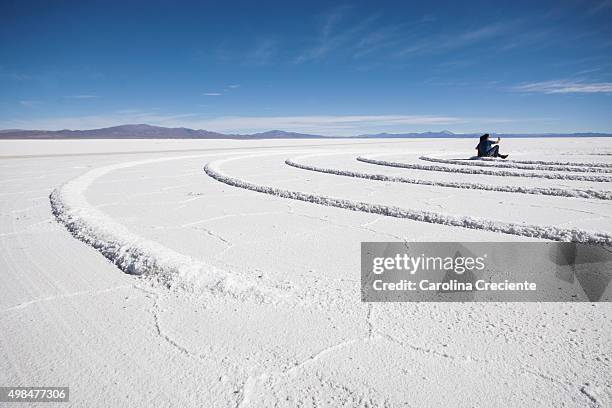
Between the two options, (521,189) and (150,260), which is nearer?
(150,260)

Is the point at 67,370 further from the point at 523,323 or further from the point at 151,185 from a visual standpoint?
the point at 151,185

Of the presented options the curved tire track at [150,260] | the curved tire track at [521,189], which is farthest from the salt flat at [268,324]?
the curved tire track at [521,189]

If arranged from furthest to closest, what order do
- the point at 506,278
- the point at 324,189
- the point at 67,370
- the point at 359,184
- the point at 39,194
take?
the point at 359,184, the point at 324,189, the point at 39,194, the point at 506,278, the point at 67,370

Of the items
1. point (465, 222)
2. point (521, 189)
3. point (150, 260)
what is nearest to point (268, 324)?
point (150, 260)

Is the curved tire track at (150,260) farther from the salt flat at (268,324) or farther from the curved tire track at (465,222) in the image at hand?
the curved tire track at (465,222)

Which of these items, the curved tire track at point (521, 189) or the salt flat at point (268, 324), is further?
the curved tire track at point (521, 189)

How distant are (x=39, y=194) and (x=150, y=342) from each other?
5.48m

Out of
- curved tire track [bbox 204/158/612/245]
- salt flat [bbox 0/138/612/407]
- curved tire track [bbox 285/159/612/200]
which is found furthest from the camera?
curved tire track [bbox 285/159/612/200]

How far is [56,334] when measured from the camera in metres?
1.90

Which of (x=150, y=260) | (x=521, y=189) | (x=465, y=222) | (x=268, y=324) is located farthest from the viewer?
(x=521, y=189)

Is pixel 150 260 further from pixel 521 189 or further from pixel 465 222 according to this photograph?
pixel 521 189

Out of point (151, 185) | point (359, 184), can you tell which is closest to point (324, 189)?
point (359, 184)

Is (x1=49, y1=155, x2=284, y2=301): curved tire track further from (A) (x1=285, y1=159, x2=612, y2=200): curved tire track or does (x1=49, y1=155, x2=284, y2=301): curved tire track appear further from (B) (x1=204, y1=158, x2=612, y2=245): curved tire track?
(A) (x1=285, y1=159, x2=612, y2=200): curved tire track

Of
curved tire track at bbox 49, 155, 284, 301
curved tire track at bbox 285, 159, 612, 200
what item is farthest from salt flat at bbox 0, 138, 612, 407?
curved tire track at bbox 285, 159, 612, 200
